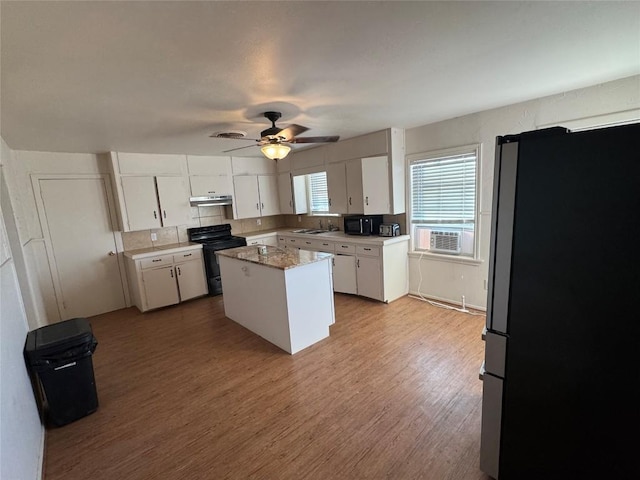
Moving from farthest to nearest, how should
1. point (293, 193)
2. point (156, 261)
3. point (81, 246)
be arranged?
point (293, 193), point (156, 261), point (81, 246)

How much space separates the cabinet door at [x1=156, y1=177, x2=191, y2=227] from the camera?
4758 mm

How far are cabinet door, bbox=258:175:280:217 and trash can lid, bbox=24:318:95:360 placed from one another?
3856mm

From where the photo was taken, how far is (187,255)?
477cm

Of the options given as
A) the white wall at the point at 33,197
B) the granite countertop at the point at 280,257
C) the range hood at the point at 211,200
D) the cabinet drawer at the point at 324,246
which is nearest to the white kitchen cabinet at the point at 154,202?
the range hood at the point at 211,200

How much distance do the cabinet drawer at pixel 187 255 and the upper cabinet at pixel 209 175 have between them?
40.1 inches

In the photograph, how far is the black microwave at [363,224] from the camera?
15.0 feet

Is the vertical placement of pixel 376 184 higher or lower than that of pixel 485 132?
lower

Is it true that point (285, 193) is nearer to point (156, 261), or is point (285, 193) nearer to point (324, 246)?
point (324, 246)

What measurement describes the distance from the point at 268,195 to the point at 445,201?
3.47 meters

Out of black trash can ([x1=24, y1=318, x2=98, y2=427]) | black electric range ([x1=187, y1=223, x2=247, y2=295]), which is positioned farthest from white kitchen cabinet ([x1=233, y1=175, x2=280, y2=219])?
black trash can ([x1=24, y1=318, x2=98, y2=427])

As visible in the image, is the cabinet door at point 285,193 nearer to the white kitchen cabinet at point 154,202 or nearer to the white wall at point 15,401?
the white kitchen cabinet at point 154,202

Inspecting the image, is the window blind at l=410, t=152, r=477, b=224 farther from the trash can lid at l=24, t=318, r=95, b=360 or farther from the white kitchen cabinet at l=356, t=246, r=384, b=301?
the trash can lid at l=24, t=318, r=95, b=360

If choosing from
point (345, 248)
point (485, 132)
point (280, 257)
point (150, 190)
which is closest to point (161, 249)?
point (150, 190)

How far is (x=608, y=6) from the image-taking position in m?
1.50
